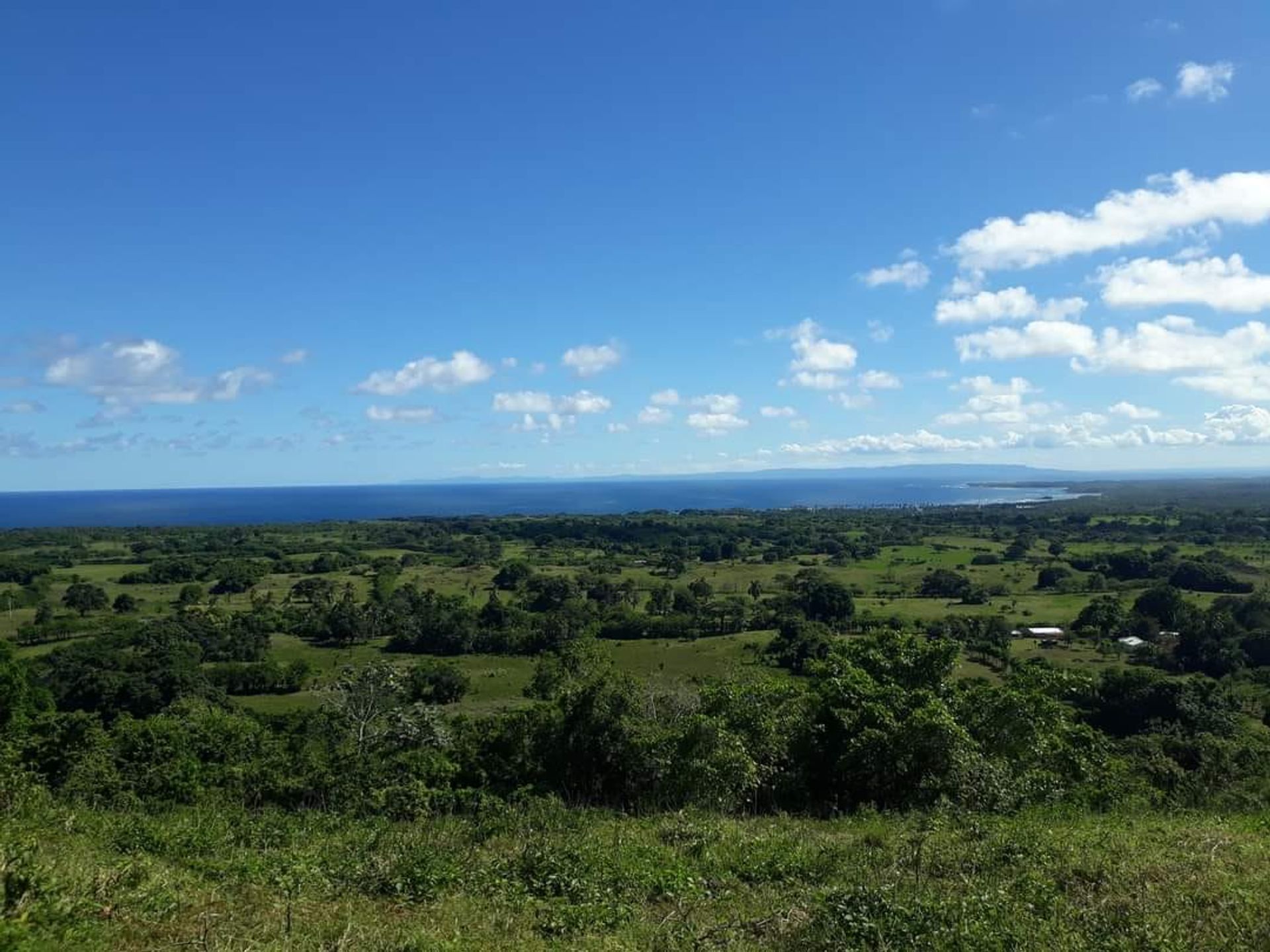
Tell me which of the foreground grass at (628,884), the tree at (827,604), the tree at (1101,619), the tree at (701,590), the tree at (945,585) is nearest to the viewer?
the foreground grass at (628,884)

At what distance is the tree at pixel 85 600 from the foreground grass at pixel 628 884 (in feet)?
259

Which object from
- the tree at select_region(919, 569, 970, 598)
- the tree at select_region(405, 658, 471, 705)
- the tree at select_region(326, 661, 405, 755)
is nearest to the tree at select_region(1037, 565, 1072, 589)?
the tree at select_region(919, 569, 970, 598)

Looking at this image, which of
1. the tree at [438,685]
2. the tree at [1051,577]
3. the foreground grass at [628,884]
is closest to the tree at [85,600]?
the tree at [438,685]

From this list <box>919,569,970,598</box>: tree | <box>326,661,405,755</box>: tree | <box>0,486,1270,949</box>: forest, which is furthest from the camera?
<box>919,569,970,598</box>: tree

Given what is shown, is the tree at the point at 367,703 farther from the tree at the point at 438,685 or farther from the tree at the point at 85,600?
the tree at the point at 85,600

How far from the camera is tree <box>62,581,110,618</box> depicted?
73.8 meters

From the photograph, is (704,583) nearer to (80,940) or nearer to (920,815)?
(920,815)

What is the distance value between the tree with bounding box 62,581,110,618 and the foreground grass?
259 ft

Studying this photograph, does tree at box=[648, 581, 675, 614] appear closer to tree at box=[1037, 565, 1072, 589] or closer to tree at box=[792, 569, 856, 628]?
tree at box=[792, 569, 856, 628]

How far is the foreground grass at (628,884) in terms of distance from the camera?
627cm

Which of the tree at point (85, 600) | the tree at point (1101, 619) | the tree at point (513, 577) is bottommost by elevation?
the tree at point (1101, 619)

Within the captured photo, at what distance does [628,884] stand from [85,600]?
87.1m

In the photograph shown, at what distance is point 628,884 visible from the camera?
317 inches

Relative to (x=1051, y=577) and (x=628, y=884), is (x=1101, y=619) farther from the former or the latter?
(x=628, y=884)
